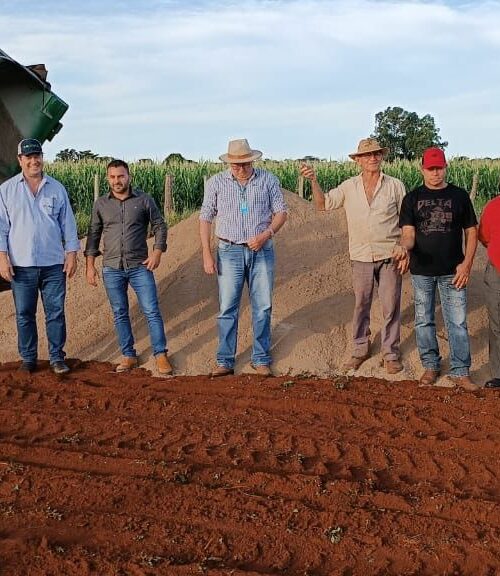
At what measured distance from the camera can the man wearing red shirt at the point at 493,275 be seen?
6.73 meters

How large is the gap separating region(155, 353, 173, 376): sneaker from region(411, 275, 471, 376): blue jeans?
7.27 ft

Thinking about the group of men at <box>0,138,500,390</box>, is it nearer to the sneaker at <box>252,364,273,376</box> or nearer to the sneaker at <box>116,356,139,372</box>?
the sneaker at <box>252,364,273,376</box>

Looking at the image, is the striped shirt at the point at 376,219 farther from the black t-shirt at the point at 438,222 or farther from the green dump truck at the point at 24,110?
the green dump truck at the point at 24,110

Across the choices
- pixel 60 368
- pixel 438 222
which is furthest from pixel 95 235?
pixel 438 222

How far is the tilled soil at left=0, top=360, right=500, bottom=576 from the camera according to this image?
12.8 feet

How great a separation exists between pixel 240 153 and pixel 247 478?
3.07 meters

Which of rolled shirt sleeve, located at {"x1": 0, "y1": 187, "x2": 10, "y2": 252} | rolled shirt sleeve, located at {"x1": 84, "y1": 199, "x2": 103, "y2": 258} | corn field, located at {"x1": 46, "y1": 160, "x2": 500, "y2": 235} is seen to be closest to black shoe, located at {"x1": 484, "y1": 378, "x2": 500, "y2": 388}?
rolled shirt sleeve, located at {"x1": 84, "y1": 199, "x2": 103, "y2": 258}

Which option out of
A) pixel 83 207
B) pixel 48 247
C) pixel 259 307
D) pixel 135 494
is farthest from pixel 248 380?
pixel 83 207

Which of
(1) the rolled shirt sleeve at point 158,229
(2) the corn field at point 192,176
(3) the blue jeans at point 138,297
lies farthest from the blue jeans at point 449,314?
(2) the corn field at point 192,176

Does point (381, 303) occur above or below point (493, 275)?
below

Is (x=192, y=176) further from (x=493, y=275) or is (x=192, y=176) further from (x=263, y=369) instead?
(x=493, y=275)

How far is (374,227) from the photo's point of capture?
7.05m

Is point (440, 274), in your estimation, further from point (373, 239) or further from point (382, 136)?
point (382, 136)

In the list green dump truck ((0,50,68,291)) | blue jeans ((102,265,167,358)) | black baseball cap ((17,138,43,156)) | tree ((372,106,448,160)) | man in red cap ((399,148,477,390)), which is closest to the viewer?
man in red cap ((399,148,477,390))
